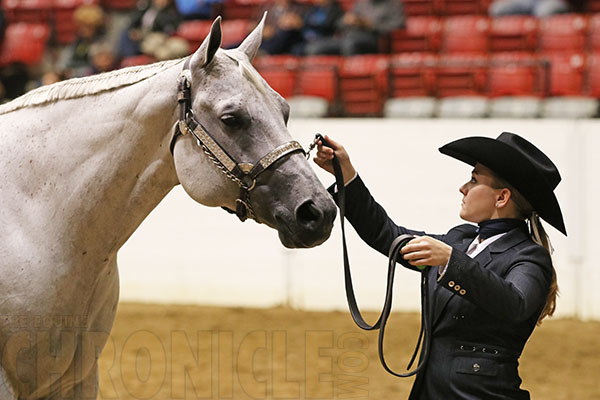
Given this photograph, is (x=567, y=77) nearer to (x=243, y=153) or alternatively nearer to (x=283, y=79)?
(x=283, y=79)

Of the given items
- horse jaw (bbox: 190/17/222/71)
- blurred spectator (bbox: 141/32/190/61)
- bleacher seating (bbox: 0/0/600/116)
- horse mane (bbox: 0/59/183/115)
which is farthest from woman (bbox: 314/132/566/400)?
blurred spectator (bbox: 141/32/190/61)

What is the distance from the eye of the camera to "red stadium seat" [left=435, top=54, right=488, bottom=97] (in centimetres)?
739

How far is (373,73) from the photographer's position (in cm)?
766

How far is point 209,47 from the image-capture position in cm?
250

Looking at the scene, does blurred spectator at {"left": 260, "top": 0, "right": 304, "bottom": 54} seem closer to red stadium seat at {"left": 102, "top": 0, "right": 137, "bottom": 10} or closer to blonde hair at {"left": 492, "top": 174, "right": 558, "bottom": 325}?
red stadium seat at {"left": 102, "top": 0, "right": 137, "bottom": 10}

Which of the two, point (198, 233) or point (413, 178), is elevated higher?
point (413, 178)

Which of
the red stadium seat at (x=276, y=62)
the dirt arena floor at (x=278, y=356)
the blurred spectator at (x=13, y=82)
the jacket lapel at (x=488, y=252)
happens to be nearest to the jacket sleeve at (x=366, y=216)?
the jacket lapel at (x=488, y=252)

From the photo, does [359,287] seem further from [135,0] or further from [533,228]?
[135,0]

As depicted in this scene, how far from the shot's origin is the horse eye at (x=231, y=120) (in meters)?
2.50

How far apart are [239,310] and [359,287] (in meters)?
1.08

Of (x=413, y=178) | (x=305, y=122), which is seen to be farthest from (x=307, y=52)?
(x=413, y=178)

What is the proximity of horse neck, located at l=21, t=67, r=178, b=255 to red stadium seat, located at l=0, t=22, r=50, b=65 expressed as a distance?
755 centimetres

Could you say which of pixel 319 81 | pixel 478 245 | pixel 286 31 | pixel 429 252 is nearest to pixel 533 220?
pixel 478 245

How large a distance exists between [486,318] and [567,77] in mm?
5304
